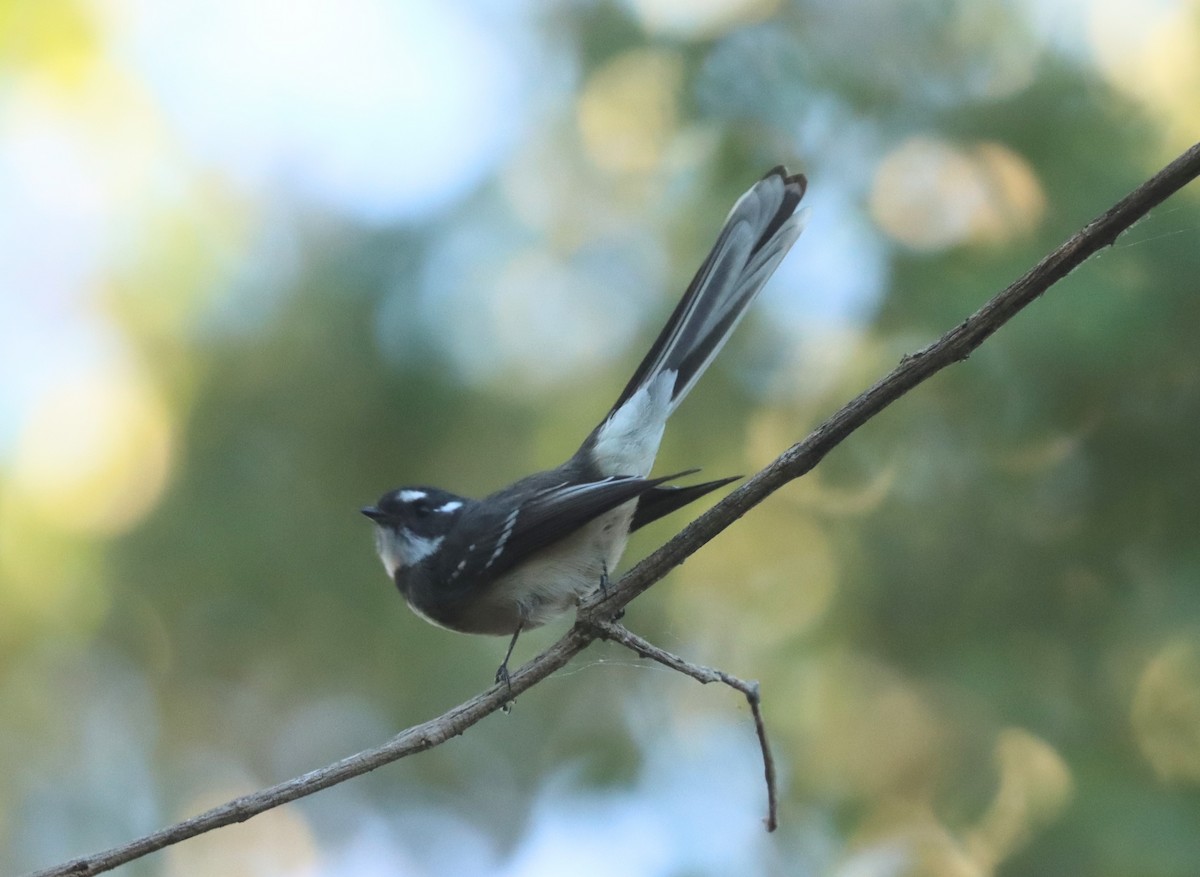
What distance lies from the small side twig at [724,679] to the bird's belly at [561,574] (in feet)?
3.54

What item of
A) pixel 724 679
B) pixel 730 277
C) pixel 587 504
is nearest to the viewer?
pixel 724 679

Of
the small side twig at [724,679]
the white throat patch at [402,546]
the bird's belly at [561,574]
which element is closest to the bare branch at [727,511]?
the small side twig at [724,679]

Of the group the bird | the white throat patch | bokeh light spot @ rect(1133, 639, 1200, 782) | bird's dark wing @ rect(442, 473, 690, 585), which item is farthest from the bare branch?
bokeh light spot @ rect(1133, 639, 1200, 782)

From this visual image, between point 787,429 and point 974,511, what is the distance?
3.09ft

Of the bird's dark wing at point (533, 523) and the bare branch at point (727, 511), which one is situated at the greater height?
the bird's dark wing at point (533, 523)

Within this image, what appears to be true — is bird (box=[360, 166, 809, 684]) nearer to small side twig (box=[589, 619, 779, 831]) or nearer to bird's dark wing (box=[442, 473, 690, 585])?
bird's dark wing (box=[442, 473, 690, 585])

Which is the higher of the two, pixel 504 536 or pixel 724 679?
pixel 504 536

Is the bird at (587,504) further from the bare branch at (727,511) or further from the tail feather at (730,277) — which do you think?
the bare branch at (727,511)

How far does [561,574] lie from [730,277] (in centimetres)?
102

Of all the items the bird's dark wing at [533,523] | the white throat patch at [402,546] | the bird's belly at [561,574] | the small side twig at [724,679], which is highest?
the white throat patch at [402,546]

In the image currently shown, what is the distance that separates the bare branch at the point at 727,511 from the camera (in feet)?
5.96

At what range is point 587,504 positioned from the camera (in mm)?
3293

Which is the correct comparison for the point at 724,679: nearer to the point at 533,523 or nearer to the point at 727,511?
the point at 727,511

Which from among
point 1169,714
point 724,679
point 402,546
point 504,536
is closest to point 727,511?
point 724,679
